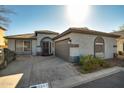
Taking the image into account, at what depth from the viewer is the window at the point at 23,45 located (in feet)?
52.0

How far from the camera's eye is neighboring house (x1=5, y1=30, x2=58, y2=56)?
15859 mm

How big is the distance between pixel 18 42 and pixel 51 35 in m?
4.61

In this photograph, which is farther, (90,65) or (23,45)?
(23,45)

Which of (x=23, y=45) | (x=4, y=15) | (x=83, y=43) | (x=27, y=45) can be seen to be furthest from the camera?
(x=27, y=45)

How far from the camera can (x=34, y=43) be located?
1664 centimetres

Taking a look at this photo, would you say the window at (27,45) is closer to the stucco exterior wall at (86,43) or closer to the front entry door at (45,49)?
the front entry door at (45,49)

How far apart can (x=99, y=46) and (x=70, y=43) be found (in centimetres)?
338

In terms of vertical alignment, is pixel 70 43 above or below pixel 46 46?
above

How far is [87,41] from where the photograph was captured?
1037cm

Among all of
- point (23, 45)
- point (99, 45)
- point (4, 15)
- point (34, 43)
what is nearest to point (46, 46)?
point (34, 43)

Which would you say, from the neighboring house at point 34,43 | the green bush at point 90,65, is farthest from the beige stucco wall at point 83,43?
the neighboring house at point 34,43

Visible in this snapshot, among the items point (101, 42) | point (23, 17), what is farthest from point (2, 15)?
point (101, 42)

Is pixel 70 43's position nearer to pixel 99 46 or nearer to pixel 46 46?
pixel 99 46
